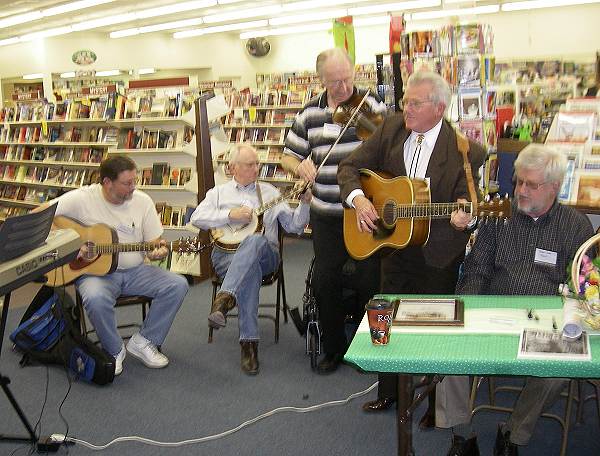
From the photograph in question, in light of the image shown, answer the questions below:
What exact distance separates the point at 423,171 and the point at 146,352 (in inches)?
77.2

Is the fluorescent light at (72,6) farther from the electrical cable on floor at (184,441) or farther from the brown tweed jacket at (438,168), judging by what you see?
the electrical cable on floor at (184,441)

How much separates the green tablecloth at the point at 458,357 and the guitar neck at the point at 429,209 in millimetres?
759

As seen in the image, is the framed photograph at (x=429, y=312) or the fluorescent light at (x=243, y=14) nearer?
the framed photograph at (x=429, y=312)

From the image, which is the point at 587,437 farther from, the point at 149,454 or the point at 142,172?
the point at 142,172

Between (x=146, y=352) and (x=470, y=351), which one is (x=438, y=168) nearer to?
(x=470, y=351)

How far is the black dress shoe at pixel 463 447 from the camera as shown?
2.44 meters

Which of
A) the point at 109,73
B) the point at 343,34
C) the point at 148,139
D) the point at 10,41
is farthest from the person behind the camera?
the point at 109,73

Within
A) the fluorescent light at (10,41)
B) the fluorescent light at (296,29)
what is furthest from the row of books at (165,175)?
the fluorescent light at (10,41)

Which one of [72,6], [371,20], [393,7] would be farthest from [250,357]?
[371,20]

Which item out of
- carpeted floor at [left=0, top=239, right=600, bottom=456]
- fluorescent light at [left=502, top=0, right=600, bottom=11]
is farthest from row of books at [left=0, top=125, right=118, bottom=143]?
fluorescent light at [left=502, top=0, right=600, bottom=11]

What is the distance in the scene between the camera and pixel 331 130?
3.41 m

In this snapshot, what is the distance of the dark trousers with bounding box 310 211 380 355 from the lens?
3455 mm

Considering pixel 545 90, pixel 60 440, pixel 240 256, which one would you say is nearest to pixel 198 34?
pixel 545 90

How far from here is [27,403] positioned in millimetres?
3352
